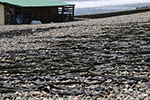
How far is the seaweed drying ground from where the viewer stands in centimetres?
950

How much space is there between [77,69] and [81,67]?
35cm

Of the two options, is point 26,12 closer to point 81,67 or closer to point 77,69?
point 81,67

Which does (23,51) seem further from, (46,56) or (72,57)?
(72,57)

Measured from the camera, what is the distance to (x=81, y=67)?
12000 mm

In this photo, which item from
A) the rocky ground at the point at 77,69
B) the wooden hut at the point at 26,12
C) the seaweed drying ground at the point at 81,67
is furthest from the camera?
the wooden hut at the point at 26,12

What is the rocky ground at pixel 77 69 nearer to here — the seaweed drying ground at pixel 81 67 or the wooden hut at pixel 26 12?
the seaweed drying ground at pixel 81 67

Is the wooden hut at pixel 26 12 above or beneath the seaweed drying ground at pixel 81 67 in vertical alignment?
above

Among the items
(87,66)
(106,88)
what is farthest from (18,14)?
(106,88)

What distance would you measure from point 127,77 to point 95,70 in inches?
59.0

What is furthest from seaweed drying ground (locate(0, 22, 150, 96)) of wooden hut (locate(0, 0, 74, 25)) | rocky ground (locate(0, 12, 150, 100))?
wooden hut (locate(0, 0, 74, 25))

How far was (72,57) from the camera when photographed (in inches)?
550

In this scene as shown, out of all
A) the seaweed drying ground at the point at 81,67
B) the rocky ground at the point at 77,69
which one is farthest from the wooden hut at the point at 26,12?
the seaweed drying ground at the point at 81,67

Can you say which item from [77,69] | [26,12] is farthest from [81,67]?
[26,12]

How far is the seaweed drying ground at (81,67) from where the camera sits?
950 centimetres
